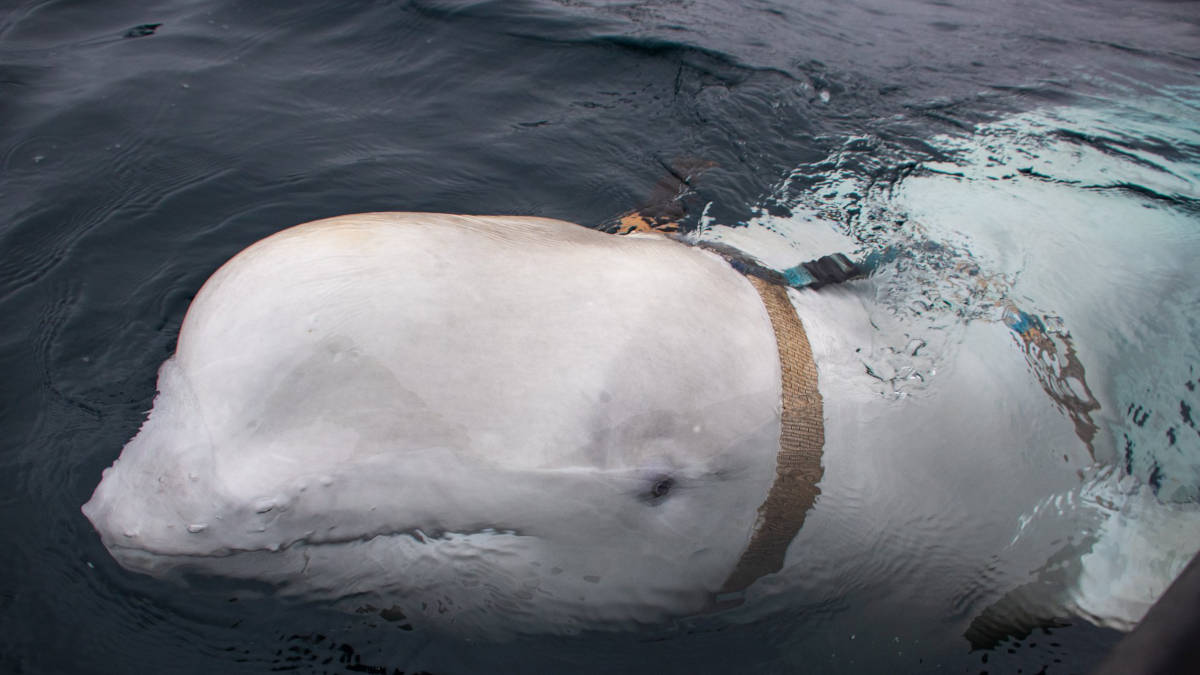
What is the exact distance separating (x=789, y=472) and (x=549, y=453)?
0.69 meters

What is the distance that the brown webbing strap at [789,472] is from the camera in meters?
2.18

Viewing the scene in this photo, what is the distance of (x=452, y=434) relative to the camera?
185cm

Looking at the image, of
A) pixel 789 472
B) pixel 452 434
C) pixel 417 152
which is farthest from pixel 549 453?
pixel 417 152

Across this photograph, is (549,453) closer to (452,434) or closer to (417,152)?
(452,434)

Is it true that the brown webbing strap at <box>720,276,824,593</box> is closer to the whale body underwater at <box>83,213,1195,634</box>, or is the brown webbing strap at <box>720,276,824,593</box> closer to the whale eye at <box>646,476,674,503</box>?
the whale body underwater at <box>83,213,1195,634</box>

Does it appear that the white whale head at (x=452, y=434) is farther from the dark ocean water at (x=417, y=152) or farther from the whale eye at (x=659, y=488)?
the dark ocean water at (x=417, y=152)

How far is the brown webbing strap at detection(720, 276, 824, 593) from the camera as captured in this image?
218 cm

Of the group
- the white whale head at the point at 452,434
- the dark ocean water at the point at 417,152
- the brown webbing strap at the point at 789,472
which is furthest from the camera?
the dark ocean water at the point at 417,152

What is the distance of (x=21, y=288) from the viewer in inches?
147

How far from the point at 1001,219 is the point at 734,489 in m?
2.03

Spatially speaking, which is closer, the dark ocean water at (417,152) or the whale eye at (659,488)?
the whale eye at (659,488)

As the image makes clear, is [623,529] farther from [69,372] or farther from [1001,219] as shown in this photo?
[69,372]

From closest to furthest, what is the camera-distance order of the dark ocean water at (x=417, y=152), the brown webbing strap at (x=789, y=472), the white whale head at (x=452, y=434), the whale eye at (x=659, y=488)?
the white whale head at (x=452, y=434)
the whale eye at (x=659, y=488)
the brown webbing strap at (x=789, y=472)
the dark ocean water at (x=417, y=152)

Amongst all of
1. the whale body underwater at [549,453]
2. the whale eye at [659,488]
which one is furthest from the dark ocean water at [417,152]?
the whale eye at [659,488]
